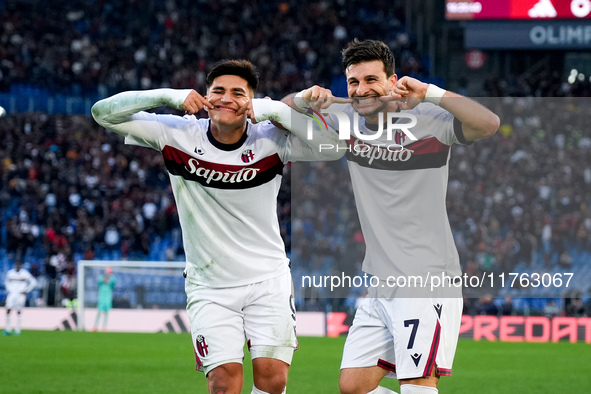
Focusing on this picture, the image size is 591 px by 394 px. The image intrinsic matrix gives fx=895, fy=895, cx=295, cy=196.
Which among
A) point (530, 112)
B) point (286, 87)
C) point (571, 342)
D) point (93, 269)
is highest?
point (286, 87)

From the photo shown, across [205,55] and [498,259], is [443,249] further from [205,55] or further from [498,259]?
[205,55]

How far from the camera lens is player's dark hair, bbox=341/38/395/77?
15.8 feet

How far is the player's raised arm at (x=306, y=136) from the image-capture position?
4875mm

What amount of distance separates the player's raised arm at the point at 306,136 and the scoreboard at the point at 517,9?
1510 cm

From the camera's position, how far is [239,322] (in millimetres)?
5078

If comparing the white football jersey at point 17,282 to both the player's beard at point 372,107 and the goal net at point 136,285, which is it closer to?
the goal net at point 136,285

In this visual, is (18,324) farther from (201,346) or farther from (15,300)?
(201,346)

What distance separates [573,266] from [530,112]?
3.43ft

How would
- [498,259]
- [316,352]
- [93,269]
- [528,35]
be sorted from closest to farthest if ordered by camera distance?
[498,259]
[316,352]
[93,269]
[528,35]

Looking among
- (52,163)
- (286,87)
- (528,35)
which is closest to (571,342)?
(528,35)

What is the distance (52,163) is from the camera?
77.5 feet

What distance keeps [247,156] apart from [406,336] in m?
1.32

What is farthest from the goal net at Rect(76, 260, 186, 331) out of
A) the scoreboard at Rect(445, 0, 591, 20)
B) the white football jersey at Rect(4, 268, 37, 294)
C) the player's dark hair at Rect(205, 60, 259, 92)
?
the player's dark hair at Rect(205, 60, 259, 92)

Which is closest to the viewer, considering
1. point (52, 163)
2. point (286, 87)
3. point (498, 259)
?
point (498, 259)
